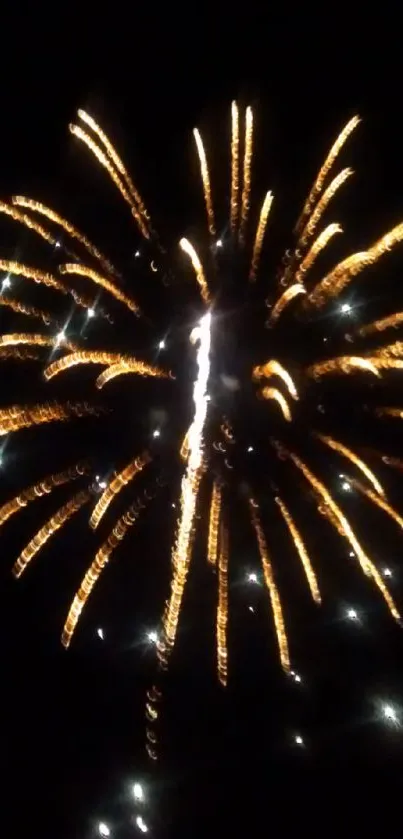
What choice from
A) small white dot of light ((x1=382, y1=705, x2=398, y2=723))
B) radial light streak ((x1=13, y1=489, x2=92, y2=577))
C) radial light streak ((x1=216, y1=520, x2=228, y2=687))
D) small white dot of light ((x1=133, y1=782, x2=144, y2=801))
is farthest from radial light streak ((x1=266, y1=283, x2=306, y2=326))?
small white dot of light ((x1=133, y1=782, x2=144, y2=801))

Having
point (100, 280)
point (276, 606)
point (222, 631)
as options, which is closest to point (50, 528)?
point (222, 631)

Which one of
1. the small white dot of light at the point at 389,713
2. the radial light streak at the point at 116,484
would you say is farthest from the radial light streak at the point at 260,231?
the small white dot of light at the point at 389,713

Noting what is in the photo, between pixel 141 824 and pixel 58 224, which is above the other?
pixel 58 224

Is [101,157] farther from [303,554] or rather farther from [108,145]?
[303,554]

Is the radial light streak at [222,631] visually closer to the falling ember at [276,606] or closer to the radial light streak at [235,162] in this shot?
the falling ember at [276,606]

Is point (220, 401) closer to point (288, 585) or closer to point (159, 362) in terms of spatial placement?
point (159, 362)

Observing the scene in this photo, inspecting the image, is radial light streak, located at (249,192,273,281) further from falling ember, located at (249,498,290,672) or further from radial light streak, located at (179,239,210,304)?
falling ember, located at (249,498,290,672)
